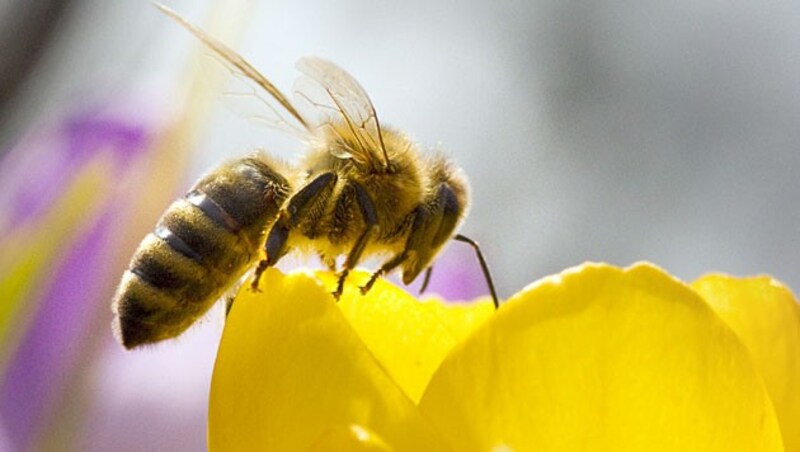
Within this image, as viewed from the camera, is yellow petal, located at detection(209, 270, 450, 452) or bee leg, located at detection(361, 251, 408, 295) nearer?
yellow petal, located at detection(209, 270, 450, 452)

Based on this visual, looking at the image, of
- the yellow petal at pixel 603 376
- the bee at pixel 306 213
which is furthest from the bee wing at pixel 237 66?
the yellow petal at pixel 603 376

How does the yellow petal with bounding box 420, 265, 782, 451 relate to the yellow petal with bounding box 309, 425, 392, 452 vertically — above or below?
above

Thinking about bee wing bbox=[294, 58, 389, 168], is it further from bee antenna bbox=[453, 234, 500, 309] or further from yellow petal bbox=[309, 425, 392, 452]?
yellow petal bbox=[309, 425, 392, 452]

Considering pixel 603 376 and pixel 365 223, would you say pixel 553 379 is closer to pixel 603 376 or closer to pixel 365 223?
pixel 603 376

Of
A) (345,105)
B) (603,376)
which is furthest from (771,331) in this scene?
(345,105)

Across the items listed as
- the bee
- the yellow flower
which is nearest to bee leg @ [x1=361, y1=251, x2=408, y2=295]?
the bee

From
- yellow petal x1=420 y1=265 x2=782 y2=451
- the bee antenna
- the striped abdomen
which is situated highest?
yellow petal x1=420 y1=265 x2=782 y2=451
